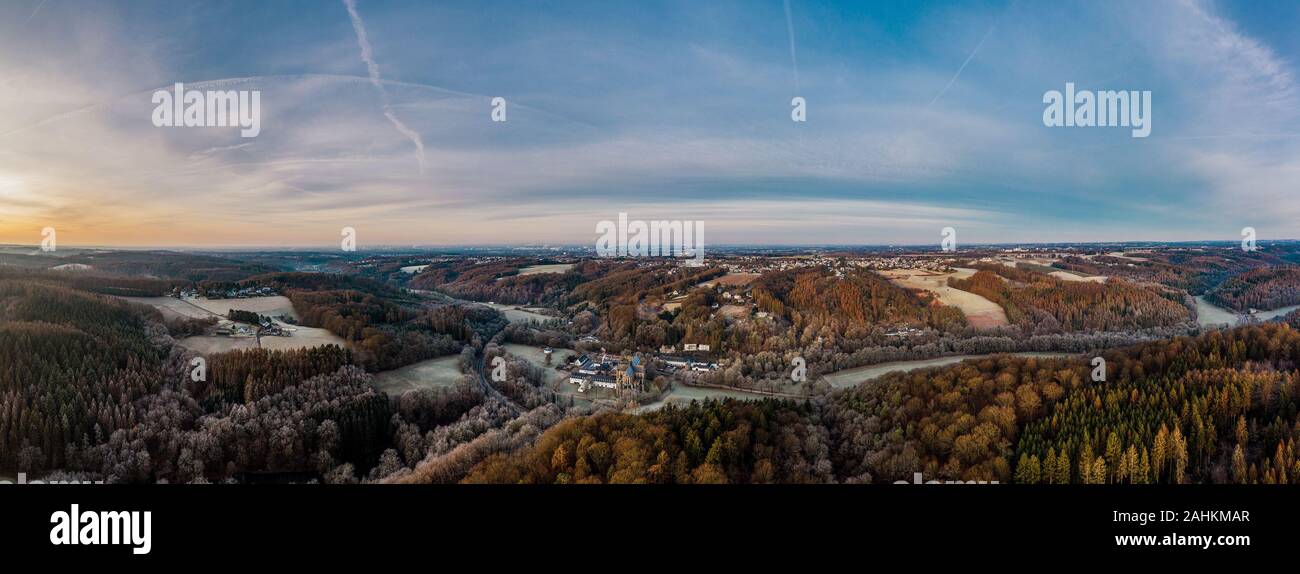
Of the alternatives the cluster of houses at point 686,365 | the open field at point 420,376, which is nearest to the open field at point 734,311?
the cluster of houses at point 686,365

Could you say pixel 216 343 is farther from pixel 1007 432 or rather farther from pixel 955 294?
pixel 955 294

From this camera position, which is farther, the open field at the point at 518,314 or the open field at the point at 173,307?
the open field at the point at 518,314

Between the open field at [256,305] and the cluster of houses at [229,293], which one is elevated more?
the cluster of houses at [229,293]

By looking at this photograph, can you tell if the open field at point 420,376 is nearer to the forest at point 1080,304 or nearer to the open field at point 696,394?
the open field at point 696,394

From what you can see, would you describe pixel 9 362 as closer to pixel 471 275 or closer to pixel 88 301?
pixel 88 301

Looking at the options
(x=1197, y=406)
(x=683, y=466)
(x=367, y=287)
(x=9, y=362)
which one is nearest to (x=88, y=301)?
(x=9, y=362)
